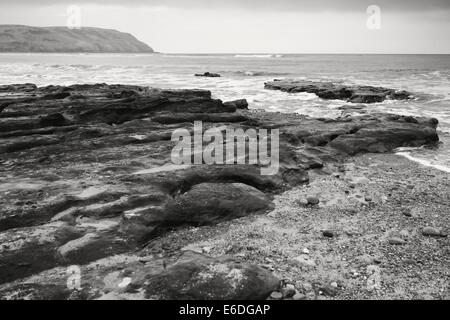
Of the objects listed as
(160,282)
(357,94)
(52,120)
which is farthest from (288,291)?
(357,94)

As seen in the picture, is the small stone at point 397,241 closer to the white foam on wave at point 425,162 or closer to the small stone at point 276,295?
the small stone at point 276,295

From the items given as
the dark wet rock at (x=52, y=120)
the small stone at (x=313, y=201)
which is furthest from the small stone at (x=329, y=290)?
the dark wet rock at (x=52, y=120)

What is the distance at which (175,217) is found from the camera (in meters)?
6.84

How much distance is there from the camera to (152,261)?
557 centimetres

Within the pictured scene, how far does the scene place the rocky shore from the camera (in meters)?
5.06

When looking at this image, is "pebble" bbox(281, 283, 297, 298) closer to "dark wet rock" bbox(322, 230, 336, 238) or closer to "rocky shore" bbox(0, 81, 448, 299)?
"rocky shore" bbox(0, 81, 448, 299)

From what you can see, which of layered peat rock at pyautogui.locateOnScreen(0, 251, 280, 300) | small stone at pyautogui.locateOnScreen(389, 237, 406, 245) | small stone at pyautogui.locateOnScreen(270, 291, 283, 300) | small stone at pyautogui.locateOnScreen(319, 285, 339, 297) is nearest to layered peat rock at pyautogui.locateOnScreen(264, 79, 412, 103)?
small stone at pyautogui.locateOnScreen(389, 237, 406, 245)

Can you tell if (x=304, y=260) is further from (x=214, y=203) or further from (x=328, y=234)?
(x=214, y=203)

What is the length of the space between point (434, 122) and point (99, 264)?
1460 cm

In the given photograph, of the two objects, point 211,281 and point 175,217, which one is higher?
point 175,217
